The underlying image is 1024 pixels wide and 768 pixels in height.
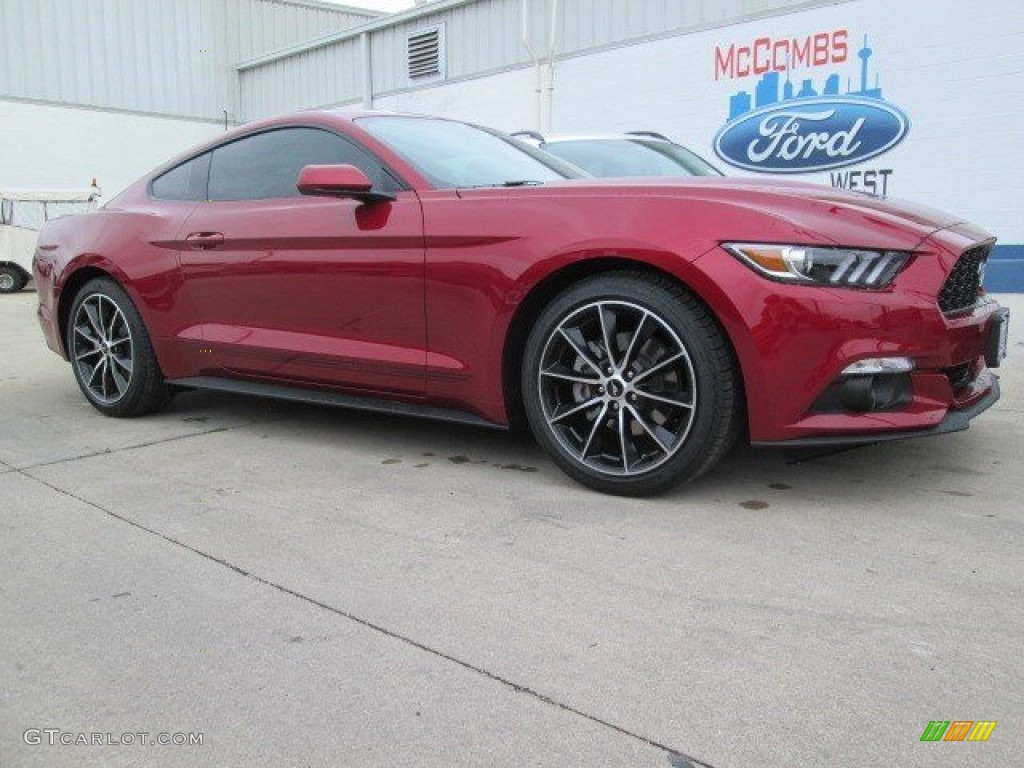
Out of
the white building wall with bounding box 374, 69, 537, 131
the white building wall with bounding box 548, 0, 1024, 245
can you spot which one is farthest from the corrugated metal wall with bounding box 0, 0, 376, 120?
the white building wall with bounding box 548, 0, 1024, 245

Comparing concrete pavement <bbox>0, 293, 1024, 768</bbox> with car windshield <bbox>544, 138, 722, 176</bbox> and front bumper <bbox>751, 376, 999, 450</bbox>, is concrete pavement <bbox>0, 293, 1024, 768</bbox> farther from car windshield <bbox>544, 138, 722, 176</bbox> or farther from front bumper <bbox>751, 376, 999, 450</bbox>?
car windshield <bbox>544, 138, 722, 176</bbox>

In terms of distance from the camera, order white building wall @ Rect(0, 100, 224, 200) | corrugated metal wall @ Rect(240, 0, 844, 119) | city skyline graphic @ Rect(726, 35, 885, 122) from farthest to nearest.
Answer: white building wall @ Rect(0, 100, 224, 200) → corrugated metal wall @ Rect(240, 0, 844, 119) → city skyline graphic @ Rect(726, 35, 885, 122)

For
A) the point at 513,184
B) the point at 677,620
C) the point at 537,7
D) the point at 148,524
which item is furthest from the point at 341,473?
the point at 537,7

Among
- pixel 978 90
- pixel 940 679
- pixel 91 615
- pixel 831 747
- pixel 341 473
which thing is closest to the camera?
pixel 831 747

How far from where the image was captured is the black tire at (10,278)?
15219 mm

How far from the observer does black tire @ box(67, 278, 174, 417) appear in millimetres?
4500

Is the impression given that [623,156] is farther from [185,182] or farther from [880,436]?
[880,436]

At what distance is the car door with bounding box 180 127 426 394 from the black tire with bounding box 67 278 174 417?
1.50ft

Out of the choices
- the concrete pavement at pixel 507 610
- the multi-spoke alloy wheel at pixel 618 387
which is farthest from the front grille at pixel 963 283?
the multi-spoke alloy wheel at pixel 618 387

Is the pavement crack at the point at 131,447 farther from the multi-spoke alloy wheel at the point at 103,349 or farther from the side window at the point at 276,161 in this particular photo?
the side window at the point at 276,161

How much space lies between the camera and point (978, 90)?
8.95 meters

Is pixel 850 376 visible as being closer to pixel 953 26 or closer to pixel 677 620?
pixel 677 620

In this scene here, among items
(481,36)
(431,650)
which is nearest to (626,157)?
(431,650)

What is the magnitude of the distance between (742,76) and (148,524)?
944cm
